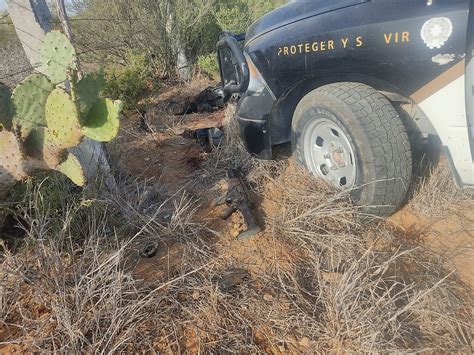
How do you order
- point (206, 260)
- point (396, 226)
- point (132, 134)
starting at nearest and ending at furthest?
point (206, 260) < point (396, 226) < point (132, 134)

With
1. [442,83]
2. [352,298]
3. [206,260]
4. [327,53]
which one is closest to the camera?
[352,298]

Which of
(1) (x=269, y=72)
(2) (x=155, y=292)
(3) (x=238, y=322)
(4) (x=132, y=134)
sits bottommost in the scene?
(3) (x=238, y=322)

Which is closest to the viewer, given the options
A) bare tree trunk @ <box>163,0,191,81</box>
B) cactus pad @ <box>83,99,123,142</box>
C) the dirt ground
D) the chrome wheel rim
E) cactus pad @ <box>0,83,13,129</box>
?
cactus pad @ <box>83,99,123,142</box>

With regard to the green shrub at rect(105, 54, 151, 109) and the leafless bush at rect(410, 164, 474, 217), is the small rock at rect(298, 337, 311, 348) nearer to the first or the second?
the leafless bush at rect(410, 164, 474, 217)

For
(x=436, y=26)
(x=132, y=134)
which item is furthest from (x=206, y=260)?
(x=132, y=134)

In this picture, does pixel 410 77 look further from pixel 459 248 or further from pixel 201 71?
pixel 201 71

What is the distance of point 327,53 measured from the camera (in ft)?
7.41

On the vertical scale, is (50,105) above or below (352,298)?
above

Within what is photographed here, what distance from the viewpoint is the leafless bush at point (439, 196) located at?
251 cm

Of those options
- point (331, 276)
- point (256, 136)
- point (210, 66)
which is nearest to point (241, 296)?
point (331, 276)

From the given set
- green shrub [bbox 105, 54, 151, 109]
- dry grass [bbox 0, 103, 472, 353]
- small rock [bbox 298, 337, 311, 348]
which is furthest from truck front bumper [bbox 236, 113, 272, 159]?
green shrub [bbox 105, 54, 151, 109]

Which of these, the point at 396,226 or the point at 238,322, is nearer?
the point at 238,322

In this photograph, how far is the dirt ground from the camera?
2.13 meters

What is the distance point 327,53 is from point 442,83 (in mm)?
746
